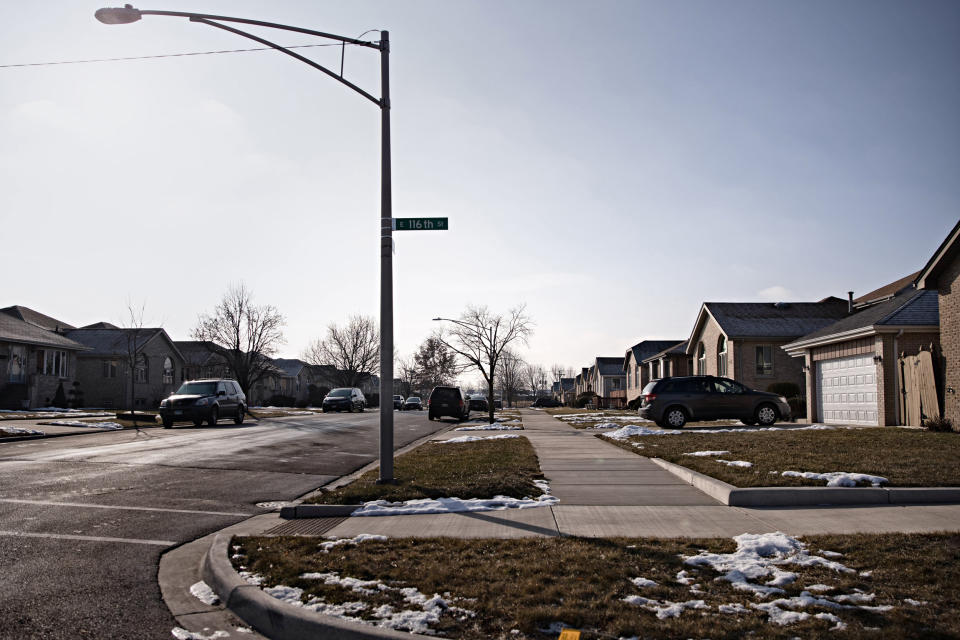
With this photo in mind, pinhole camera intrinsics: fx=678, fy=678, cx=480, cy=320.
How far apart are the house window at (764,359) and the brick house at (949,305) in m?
14.4

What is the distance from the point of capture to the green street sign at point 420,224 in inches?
405

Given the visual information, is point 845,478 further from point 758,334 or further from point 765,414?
point 758,334

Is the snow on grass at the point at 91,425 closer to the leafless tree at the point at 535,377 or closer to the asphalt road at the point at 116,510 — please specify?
the asphalt road at the point at 116,510

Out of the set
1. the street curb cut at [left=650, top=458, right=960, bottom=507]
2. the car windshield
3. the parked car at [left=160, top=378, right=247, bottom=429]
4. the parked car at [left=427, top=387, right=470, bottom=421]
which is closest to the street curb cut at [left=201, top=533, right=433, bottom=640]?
the street curb cut at [left=650, top=458, right=960, bottom=507]

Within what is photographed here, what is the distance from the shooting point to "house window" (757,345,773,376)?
105ft

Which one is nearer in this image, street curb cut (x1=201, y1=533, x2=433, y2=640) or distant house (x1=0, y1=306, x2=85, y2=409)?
street curb cut (x1=201, y1=533, x2=433, y2=640)

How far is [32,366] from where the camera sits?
1535 inches

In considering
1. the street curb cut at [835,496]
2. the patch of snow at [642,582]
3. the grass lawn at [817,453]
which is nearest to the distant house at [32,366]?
the grass lawn at [817,453]

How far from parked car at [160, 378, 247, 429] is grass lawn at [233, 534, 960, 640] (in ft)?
68.9

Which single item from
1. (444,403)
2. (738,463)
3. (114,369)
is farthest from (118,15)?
(114,369)

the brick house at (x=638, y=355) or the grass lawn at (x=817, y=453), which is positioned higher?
the brick house at (x=638, y=355)

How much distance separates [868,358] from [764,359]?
11.5 meters

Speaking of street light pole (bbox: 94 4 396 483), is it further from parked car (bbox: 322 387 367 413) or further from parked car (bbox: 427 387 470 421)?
parked car (bbox: 322 387 367 413)

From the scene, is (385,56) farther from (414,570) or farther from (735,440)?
(735,440)
